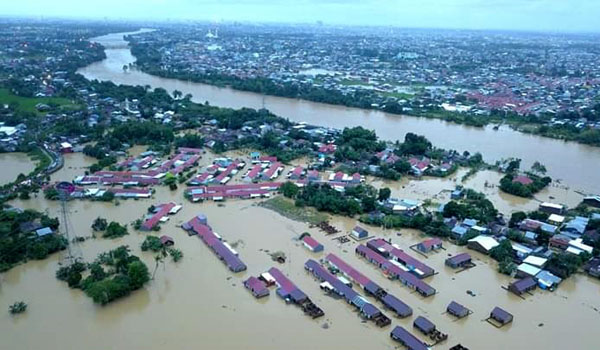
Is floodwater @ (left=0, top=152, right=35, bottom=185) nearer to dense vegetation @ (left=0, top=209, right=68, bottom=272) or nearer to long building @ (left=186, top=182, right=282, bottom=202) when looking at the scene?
dense vegetation @ (left=0, top=209, right=68, bottom=272)

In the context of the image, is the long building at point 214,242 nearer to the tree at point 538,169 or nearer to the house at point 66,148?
the house at point 66,148

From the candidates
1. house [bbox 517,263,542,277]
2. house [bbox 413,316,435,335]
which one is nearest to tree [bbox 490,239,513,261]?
house [bbox 517,263,542,277]

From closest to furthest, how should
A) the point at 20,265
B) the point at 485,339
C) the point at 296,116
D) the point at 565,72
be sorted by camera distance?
the point at 485,339 → the point at 20,265 → the point at 296,116 → the point at 565,72

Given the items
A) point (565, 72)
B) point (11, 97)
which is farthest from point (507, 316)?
point (565, 72)

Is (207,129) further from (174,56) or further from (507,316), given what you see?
(174,56)

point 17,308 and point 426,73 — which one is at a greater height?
point 426,73

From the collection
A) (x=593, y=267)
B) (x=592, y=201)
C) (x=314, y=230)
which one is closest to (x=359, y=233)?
(x=314, y=230)

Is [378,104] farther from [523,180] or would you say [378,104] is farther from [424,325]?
[424,325]
